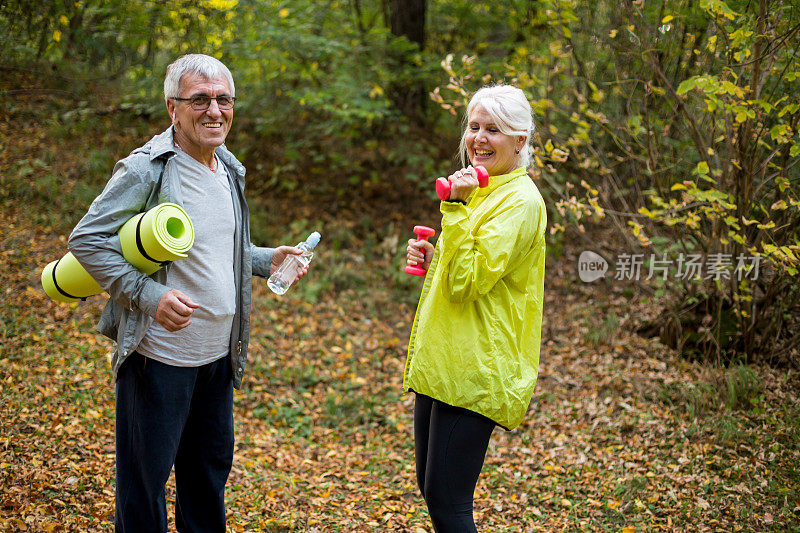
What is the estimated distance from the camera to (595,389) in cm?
527

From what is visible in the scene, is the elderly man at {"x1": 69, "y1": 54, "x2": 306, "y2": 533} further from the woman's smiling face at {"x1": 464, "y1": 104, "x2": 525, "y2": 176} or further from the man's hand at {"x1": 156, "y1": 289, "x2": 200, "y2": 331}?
the woman's smiling face at {"x1": 464, "y1": 104, "x2": 525, "y2": 176}

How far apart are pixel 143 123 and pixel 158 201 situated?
707 cm

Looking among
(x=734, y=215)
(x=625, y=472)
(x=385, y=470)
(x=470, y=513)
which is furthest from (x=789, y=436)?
(x=470, y=513)

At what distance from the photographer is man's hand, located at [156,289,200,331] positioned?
2.12 metres

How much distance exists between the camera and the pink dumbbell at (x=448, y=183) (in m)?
2.17

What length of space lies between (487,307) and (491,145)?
612 mm

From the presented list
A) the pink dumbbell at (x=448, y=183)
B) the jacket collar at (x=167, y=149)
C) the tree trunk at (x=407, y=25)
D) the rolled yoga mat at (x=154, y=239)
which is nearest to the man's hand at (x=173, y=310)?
the rolled yoga mat at (x=154, y=239)

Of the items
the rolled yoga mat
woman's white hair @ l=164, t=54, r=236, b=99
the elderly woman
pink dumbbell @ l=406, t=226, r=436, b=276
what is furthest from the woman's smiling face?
the rolled yoga mat

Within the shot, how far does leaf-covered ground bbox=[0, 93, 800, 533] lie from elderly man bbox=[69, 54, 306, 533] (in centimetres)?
112

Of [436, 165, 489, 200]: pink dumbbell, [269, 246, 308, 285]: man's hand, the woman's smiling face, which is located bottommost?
[269, 246, 308, 285]: man's hand

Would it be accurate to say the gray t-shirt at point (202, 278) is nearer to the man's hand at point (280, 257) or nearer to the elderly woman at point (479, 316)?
the man's hand at point (280, 257)

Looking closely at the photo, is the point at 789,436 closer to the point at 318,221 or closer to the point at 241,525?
the point at 241,525

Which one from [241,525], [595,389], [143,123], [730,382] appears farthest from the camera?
[143,123]

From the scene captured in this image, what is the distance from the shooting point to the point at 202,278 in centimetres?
237
